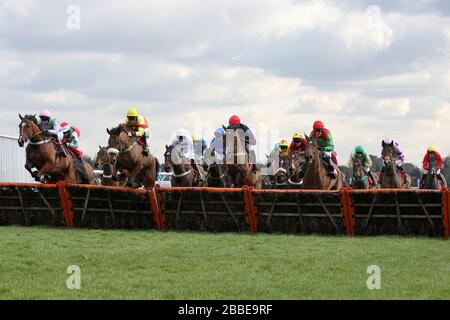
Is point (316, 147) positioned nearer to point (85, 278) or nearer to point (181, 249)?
point (181, 249)

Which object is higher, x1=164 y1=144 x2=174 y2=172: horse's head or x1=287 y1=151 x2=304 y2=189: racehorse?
x1=164 y1=144 x2=174 y2=172: horse's head

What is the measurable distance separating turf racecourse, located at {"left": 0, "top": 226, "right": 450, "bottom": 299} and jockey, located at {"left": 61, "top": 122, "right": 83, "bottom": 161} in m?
6.41

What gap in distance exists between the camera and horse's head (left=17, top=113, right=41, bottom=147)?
1770 cm

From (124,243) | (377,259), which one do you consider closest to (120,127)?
(124,243)

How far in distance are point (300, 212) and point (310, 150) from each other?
2.67 meters

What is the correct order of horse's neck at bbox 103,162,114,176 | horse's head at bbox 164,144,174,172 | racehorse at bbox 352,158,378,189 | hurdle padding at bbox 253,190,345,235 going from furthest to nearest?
racehorse at bbox 352,158,378,189
horse's neck at bbox 103,162,114,176
horse's head at bbox 164,144,174,172
hurdle padding at bbox 253,190,345,235

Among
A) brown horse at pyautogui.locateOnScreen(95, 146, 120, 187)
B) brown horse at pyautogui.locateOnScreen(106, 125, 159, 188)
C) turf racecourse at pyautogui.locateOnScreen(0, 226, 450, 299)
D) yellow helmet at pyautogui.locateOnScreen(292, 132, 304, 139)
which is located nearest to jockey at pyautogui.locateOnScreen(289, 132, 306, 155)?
yellow helmet at pyautogui.locateOnScreen(292, 132, 304, 139)

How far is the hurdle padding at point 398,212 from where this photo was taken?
1394 centimetres

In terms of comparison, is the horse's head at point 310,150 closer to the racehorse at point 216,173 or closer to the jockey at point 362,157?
the racehorse at point 216,173

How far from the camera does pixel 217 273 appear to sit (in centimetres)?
998

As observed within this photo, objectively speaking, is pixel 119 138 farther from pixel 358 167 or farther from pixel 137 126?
pixel 358 167

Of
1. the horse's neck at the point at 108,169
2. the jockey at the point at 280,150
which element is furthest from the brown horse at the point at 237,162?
the horse's neck at the point at 108,169

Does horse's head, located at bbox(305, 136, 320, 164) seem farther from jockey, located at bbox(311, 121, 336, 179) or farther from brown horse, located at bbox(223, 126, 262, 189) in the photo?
brown horse, located at bbox(223, 126, 262, 189)

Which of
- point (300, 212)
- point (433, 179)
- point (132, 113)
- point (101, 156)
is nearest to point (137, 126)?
point (132, 113)
